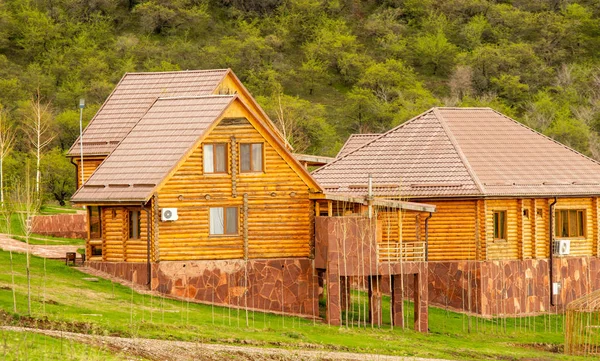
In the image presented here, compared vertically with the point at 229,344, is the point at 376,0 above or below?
above

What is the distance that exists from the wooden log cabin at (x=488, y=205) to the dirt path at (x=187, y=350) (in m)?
12.7

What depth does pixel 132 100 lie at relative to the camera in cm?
5447

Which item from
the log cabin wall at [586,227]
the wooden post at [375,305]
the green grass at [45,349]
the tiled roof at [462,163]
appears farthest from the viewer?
the log cabin wall at [586,227]

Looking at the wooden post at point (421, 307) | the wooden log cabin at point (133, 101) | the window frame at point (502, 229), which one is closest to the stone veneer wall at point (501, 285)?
the window frame at point (502, 229)

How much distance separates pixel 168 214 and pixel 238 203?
238cm

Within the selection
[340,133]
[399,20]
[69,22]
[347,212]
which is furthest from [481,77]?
[347,212]

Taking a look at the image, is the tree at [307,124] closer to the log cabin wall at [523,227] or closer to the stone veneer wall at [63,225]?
the stone veneer wall at [63,225]

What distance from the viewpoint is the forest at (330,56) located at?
337ft

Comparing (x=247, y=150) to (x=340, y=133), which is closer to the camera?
(x=247, y=150)

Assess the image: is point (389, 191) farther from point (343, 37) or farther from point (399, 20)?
point (399, 20)

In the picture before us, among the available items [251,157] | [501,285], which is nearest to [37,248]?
[251,157]

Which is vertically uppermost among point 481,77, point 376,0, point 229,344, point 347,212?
point 376,0

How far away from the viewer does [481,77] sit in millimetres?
113625

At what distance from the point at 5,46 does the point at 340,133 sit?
35.9 metres
